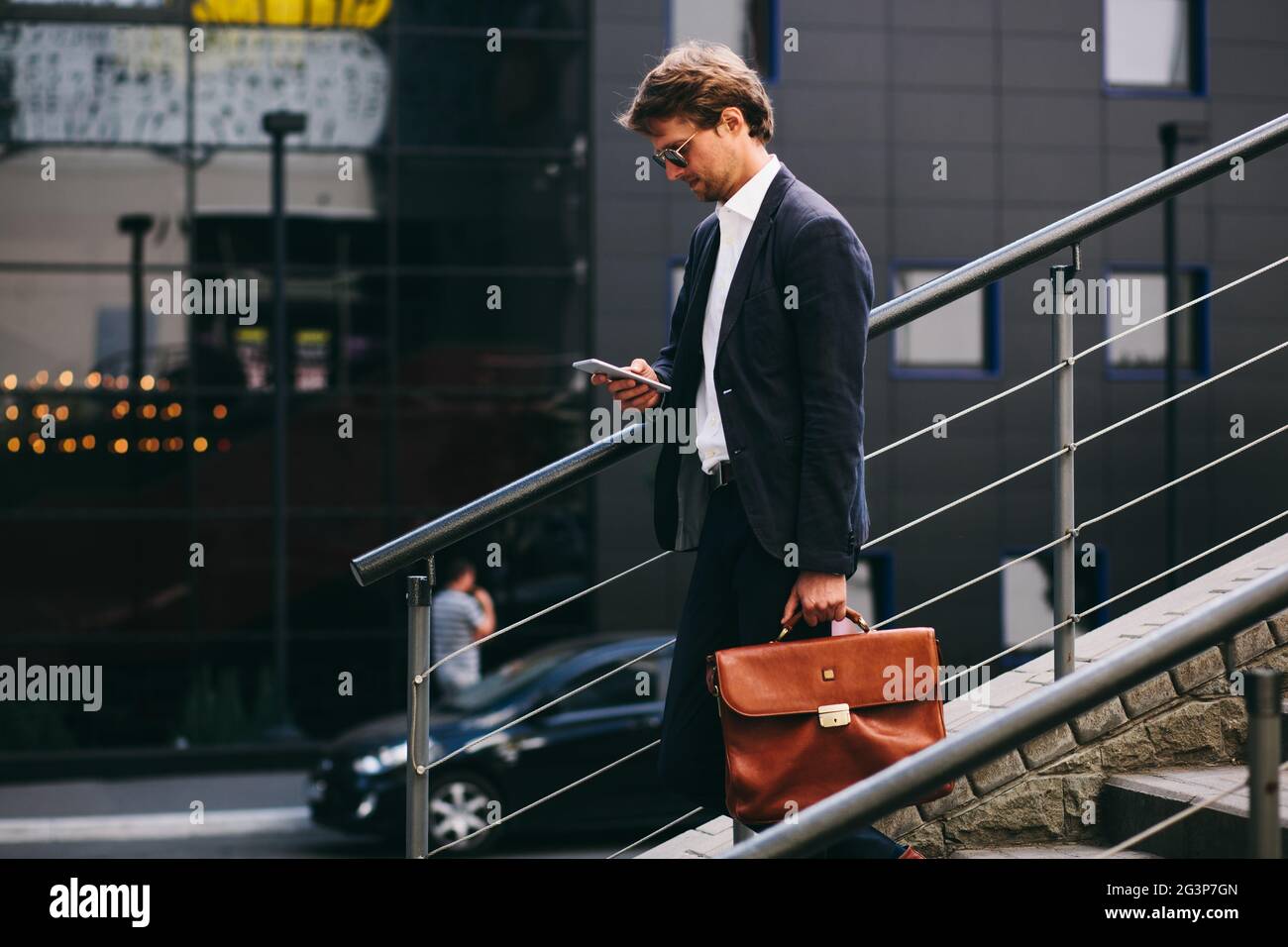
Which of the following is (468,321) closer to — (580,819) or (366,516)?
(366,516)

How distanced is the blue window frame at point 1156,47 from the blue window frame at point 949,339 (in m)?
3.03

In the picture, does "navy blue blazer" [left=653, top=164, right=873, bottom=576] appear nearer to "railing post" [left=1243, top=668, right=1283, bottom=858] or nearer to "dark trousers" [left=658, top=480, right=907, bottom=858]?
"dark trousers" [left=658, top=480, right=907, bottom=858]

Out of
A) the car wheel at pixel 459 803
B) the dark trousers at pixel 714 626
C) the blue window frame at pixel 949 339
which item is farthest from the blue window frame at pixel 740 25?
the dark trousers at pixel 714 626

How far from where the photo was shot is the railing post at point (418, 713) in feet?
10.8

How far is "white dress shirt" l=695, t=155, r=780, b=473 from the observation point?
2.91 m

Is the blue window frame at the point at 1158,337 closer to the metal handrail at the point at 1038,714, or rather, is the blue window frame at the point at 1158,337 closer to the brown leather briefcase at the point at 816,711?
the brown leather briefcase at the point at 816,711

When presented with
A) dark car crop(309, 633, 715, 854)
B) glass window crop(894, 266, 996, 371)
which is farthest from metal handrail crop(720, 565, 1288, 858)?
glass window crop(894, 266, 996, 371)

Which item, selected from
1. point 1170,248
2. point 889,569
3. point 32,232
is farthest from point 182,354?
point 1170,248

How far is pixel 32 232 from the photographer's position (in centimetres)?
1582

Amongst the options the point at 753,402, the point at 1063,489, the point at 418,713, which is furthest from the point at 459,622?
the point at 753,402

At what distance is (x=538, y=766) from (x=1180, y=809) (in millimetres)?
7136

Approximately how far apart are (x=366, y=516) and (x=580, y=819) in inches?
278

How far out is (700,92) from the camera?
288 cm

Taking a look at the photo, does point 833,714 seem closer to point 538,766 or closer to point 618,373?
point 618,373
